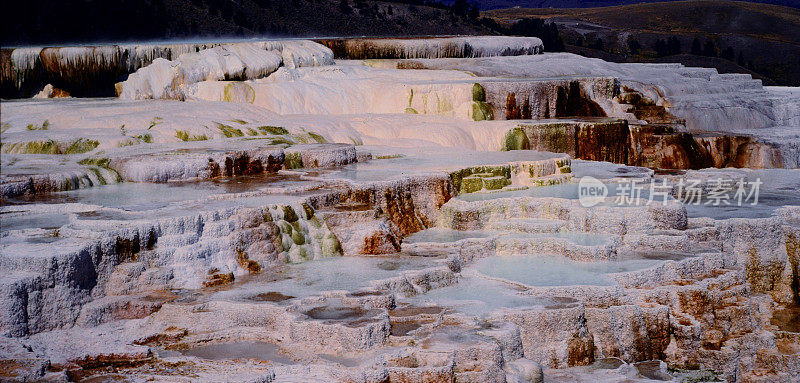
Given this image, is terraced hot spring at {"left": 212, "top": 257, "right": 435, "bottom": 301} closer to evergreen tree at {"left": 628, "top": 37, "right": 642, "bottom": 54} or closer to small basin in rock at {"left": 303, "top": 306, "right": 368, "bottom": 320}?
small basin in rock at {"left": 303, "top": 306, "right": 368, "bottom": 320}

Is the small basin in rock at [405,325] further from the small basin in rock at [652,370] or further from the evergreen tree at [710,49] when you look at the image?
the evergreen tree at [710,49]

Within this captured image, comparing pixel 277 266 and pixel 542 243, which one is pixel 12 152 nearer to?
pixel 277 266

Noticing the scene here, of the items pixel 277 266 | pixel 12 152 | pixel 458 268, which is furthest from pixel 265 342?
pixel 12 152

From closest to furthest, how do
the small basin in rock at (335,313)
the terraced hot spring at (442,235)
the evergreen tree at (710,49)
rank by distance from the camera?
the small basin in rock at (335,313) → the terraced hot spring at (442,235) → the evergreen tree at (710,49)

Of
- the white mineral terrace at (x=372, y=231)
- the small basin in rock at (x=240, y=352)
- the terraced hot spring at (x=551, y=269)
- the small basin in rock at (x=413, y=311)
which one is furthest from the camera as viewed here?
the terraced hot spring at (x=551, y=269)

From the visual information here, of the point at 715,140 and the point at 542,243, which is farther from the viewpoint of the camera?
the point at 715,140

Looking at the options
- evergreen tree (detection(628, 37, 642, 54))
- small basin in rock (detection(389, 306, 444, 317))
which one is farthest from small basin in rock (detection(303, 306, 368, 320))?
evergreen tree (detection(628, 37, 642, 54))

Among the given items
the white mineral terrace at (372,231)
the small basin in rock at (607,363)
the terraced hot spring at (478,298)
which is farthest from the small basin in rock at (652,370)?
the terraced hot spring at (478,298)
